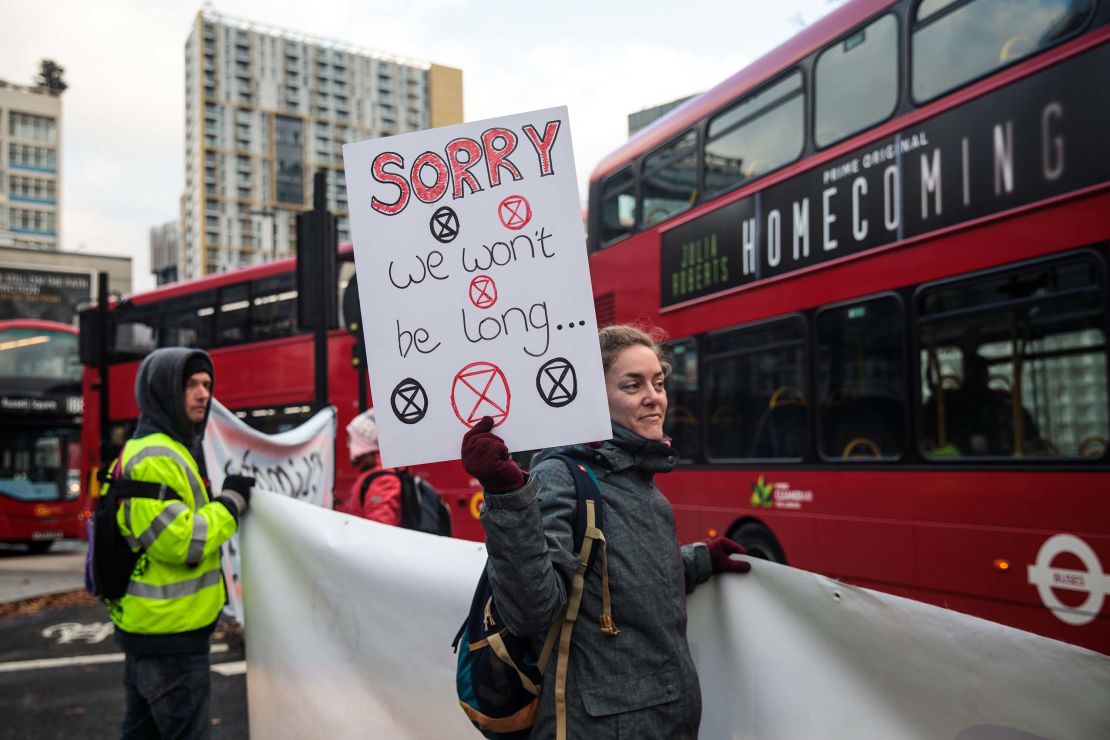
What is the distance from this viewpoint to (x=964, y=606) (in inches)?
192

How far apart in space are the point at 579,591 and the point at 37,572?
15209 mm

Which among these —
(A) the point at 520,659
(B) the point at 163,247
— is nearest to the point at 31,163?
(B) the point at 163,247

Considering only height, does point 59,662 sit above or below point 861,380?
below

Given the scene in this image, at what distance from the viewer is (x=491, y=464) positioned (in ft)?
5.57

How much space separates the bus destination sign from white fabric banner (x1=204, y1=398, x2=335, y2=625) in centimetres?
331

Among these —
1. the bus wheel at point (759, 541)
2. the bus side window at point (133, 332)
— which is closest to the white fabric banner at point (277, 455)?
the bus wheel at point (759, 541)

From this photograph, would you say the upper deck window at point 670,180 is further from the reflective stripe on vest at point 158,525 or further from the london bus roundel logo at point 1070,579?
the reflective stripe on vest at point 158,525

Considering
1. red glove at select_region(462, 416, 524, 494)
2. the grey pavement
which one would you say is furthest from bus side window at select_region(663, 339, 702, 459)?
the grey pavement

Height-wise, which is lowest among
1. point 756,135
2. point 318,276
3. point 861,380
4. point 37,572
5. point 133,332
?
point 37,572

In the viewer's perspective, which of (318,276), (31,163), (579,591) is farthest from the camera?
(31,163)

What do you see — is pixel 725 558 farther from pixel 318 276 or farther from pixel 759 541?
pixel 759 541

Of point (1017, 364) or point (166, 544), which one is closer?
point (166, 544)

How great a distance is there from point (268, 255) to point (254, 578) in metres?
106

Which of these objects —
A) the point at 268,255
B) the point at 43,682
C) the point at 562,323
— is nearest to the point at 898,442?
the point at 562,323
